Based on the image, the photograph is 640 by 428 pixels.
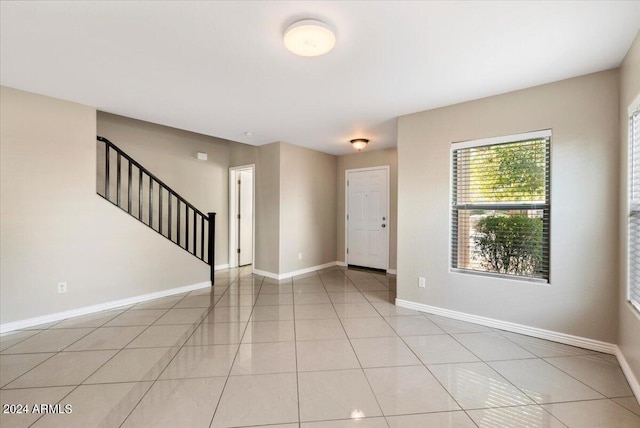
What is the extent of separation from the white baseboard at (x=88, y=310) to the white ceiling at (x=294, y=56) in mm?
2378

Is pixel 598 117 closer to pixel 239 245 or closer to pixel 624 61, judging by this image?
pixel 624 61

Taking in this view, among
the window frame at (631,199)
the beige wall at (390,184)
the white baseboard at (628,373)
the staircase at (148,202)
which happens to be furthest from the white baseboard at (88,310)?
the window frame at (631,199)

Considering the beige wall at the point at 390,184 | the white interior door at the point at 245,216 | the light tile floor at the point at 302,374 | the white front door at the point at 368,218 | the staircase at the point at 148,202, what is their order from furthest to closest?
1. the white interior door at the point at 245,216
2. the white front door at the point at 368,218
3. the beige wall at the point at 390,184
4. the staircase at the point at 148,202
5. the light tile floor at the point at 302,374

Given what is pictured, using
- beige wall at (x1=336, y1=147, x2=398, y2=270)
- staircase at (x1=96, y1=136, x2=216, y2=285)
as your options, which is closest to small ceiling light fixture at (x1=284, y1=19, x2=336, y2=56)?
staircase at (x1=96, y1=136, x2=216, y2=285)

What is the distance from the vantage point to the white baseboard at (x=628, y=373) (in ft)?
6.11

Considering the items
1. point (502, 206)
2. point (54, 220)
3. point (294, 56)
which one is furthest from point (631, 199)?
point (54, 220)

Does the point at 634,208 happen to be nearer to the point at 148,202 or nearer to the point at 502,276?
the point at 502,276

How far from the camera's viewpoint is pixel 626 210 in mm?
2172

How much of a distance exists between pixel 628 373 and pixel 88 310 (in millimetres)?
5138

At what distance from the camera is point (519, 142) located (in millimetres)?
2816

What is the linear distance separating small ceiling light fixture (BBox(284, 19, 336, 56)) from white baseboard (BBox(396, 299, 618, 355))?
2973 mm

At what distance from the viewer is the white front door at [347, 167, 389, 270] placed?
18.2ft

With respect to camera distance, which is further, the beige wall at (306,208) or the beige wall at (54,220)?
the beige wall at (306,208)

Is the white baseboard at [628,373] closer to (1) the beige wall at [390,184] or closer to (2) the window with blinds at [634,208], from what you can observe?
(2) the window with blinds at [634,208]
